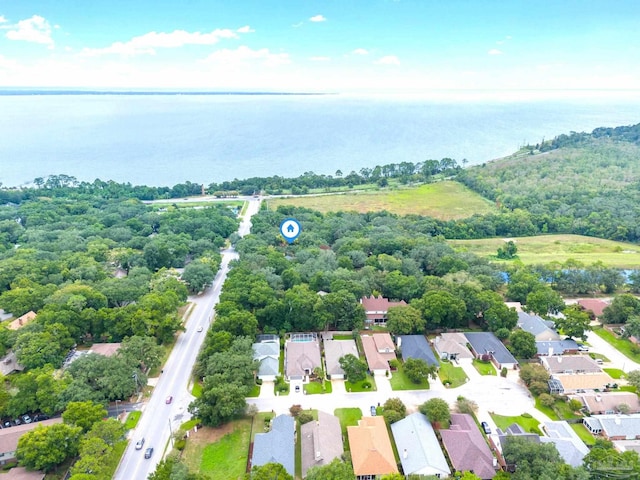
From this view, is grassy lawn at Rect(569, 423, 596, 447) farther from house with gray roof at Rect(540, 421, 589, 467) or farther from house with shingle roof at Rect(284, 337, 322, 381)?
house with shingle roof at Rect(284, 337, 322, 381)

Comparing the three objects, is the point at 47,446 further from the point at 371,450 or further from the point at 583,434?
the point at 583,434

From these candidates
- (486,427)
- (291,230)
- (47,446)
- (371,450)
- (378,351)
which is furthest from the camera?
(291,230)

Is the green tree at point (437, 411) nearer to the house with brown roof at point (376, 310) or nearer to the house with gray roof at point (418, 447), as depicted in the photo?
the house with gray roof at point (418, 447)

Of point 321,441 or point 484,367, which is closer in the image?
point 321,441

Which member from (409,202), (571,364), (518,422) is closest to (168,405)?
(518,422)

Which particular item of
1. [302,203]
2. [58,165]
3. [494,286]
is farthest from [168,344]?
[58,165]

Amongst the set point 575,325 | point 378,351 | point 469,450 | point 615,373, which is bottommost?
point 615,373

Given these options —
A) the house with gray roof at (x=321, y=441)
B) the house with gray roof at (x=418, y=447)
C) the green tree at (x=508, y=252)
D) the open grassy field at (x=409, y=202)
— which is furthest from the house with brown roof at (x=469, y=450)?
the open grassy field at (x=409, y=202)
